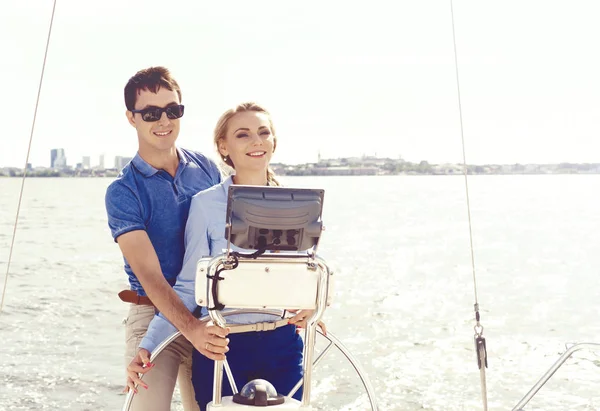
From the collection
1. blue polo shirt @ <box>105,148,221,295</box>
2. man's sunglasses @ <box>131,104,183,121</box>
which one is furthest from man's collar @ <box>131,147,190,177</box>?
man's sunglasses @ <box>131,104,183,121</box>

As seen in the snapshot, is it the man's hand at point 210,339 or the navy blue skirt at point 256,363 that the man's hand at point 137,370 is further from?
the man's hand at point 210,339

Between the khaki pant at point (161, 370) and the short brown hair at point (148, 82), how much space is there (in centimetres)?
74

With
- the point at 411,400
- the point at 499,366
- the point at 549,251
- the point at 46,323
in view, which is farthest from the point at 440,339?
the point at 549,251

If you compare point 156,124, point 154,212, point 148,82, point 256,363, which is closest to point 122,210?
point 154,212

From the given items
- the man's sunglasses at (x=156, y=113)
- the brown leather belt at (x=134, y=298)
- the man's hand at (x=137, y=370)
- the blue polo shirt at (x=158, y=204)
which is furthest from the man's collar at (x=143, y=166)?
the man's hand at (x=137, y=370)

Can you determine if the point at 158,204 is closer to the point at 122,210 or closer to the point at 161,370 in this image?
the point at 122,210

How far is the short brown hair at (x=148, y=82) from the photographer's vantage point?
2.85 m

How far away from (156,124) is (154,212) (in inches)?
11.6

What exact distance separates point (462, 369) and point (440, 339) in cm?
168

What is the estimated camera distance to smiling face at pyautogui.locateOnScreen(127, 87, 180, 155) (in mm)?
2830

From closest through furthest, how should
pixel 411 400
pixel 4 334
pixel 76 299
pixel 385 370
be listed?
pixel 411 400 → pixel 385 370 → pixel 4 334 → pixel 76 299

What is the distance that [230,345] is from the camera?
2594 mm

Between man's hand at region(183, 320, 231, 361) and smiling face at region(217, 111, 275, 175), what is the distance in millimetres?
577

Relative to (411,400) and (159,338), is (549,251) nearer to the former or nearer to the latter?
(411,400)
